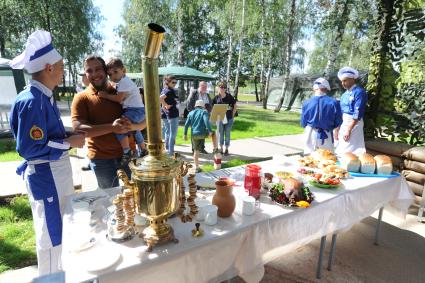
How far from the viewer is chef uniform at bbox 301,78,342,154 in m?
4.03

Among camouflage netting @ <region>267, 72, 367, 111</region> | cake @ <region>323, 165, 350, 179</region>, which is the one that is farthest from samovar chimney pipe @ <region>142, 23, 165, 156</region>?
camouflage netting @ <region>267, 72, 367, 111</region>

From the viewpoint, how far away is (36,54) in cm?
177

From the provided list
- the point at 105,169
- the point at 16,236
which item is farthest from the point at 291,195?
the point at 16,236

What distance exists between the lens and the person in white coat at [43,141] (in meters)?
1.71

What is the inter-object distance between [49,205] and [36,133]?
499 millimetres

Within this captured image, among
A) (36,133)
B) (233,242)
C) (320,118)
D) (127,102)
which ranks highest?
(127,102)

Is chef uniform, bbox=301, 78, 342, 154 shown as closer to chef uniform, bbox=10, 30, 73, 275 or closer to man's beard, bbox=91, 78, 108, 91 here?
man's beard, bbox=91, 78, 108, 91

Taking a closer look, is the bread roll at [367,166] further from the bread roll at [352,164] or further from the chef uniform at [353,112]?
the chef uniform at [353,112]

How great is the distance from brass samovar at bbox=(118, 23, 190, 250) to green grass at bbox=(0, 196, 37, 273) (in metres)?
2.08

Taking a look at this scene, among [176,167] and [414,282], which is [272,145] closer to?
[414,282]

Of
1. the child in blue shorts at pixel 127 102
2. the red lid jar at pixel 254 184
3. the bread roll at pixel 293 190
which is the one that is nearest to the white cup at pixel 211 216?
the red lid jar at pixel 254 184

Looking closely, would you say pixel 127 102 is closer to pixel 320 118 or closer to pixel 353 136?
pixel 320 118

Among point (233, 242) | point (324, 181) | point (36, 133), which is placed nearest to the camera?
point (233, 242)

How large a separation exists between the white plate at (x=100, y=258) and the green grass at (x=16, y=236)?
1.88 m
